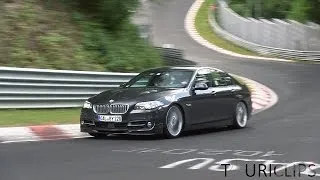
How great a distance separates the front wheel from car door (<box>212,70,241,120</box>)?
0.70ft

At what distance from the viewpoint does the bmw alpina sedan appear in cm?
1232

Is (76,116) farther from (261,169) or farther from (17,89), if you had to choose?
(261,169)

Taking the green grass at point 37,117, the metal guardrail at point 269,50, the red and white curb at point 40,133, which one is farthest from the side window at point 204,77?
the metal guardrail at point 269,50

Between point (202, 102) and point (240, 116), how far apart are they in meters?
1.84

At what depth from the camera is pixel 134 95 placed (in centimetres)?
1257

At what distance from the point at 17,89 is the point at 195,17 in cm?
4848

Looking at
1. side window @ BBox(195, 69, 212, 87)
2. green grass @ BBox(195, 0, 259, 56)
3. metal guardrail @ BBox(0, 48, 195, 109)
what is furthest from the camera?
green grass @ BBox(195, 0, 259, 56)

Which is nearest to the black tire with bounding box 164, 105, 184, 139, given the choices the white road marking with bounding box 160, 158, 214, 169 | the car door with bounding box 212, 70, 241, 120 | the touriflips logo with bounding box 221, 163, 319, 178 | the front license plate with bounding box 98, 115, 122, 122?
the front license plate with bounding box 98, 115, 122, 122

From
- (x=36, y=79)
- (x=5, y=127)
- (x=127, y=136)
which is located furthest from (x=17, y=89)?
(x=127, y=136)

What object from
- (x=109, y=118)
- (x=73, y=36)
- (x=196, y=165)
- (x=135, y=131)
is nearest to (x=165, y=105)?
(x=135, y=131)

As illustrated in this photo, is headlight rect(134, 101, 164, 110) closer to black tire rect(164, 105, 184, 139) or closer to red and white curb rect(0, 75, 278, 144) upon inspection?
black tire rect(164, 105, 184, 139)

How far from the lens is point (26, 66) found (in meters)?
17.6

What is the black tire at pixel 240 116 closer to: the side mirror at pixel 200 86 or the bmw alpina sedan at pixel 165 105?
the bmw alpina sedan at pixel 165 105

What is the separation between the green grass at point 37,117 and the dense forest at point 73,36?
1849 millimetres
